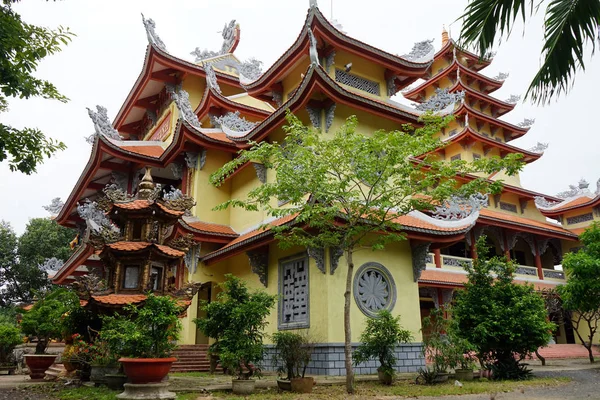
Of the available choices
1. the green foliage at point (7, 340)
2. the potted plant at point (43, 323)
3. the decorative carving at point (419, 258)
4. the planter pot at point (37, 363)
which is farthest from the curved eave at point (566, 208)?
the green foliage at point (7, 340)

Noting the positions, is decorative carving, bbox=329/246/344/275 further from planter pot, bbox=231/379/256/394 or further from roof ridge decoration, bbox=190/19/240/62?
roof ridge decoration, bbox=190/19/240/62

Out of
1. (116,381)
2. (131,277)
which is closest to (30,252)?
(131,277)

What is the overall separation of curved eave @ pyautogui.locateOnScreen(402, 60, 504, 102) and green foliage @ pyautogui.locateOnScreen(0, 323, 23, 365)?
29.3 metres

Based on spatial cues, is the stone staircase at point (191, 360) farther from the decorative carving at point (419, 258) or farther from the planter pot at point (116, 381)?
the decorative carving at point (419, 258)

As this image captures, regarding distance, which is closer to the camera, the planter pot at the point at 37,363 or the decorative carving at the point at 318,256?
the decorative carving at the point at 318,256

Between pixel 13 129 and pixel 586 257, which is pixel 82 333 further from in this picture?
pixel 586 257

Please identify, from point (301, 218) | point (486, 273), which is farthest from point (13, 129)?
point (486, 273)

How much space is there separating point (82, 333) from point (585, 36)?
37.3 ft

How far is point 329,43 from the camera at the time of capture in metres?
14.9

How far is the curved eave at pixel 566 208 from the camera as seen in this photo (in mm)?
26288

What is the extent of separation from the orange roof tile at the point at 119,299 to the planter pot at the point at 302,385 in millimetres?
3802

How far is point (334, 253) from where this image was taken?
1188 centimetres

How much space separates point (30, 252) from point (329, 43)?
114 ft

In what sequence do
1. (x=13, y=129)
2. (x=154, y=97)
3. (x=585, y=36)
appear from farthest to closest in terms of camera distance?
(x=154, y=97)
(x=13, y=129)
(x=585, y=36)
